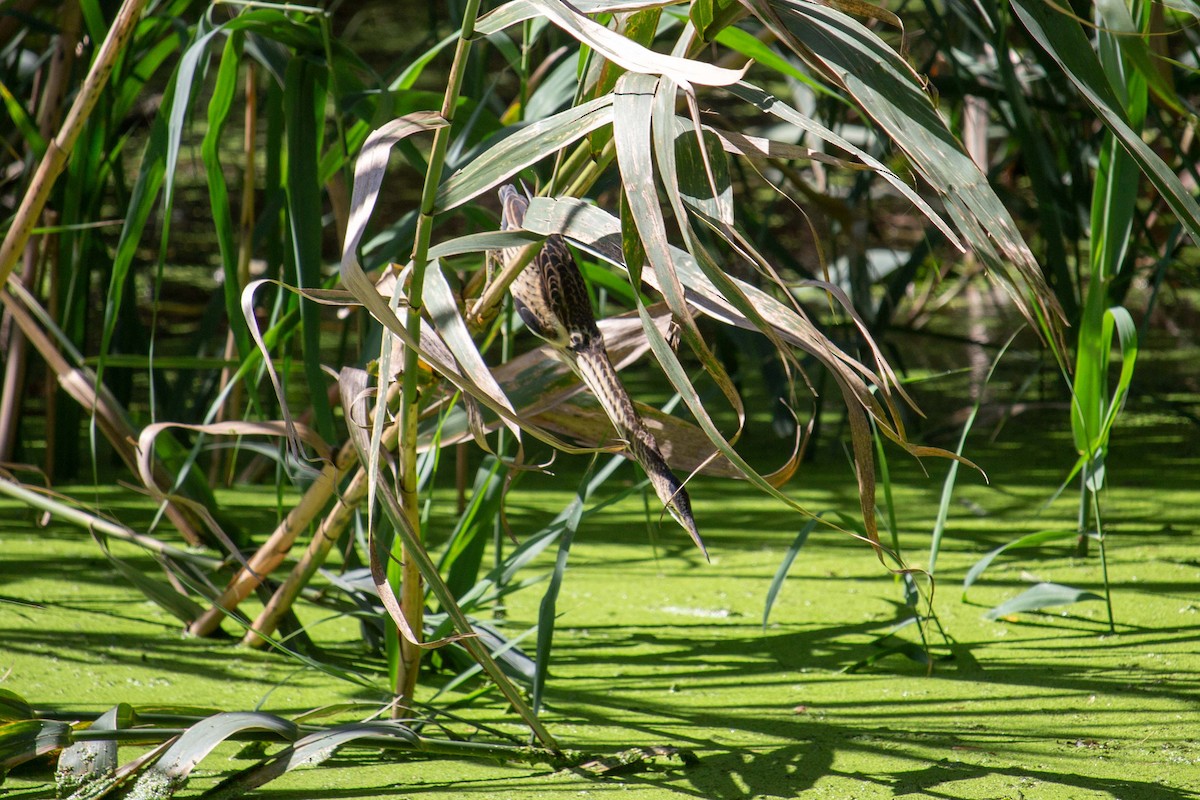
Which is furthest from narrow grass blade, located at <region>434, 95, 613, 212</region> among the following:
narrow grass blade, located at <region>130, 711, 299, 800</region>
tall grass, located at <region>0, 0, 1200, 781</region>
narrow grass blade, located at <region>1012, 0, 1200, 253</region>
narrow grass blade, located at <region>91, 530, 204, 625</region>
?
narrow grass blade, located at <region>91, 530, 204, 625</region>

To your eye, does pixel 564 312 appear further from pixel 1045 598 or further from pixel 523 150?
pixel 1045 598

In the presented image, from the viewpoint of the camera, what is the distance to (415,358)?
582 millimetres

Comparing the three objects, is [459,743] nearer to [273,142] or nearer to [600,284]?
[600,284]

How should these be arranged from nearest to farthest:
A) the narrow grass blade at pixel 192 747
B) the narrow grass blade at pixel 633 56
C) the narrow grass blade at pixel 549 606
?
the narrow grass blade at pixel 633 56
the narrow grass blade at pixel 192 747
the narrow grass blade at pixel 549 606

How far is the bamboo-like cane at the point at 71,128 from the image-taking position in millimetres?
803

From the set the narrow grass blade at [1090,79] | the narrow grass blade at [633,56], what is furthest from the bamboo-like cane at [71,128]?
the narrow grass blade at [1090,79]

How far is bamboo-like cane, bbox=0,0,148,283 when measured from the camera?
0.80m

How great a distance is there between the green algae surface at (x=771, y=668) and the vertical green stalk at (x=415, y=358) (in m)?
0.06

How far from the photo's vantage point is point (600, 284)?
0.81 meters

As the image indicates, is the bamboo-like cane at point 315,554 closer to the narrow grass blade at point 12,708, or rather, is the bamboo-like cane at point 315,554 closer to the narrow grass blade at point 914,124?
the narrow grass blade at point 12,708

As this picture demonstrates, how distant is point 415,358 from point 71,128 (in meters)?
0.39

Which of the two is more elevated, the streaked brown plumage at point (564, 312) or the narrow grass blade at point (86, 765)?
the streaked brown plumage at point (564, 312)

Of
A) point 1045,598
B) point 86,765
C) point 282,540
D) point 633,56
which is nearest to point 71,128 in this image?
point 282,540

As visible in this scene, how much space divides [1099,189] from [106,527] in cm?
77
